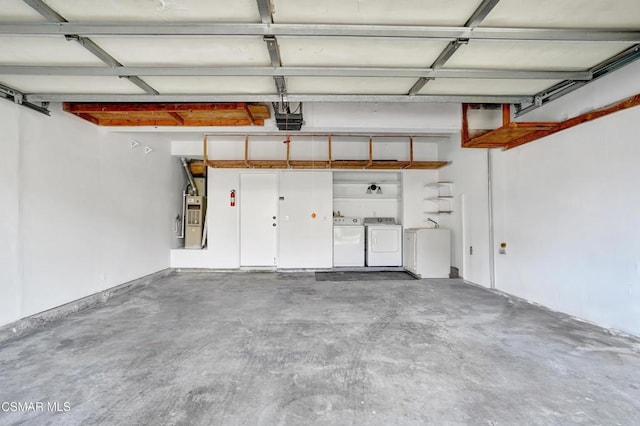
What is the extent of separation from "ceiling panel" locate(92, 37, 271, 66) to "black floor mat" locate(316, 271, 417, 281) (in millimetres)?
3887

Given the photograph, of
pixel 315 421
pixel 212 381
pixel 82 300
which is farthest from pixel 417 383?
pixel 82 300

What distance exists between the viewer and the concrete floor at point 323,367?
5.28ft

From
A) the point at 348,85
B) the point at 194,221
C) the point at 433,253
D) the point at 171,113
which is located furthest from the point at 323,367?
the point at 194,221

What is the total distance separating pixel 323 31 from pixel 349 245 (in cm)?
462

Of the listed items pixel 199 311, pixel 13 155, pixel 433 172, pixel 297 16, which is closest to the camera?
pixel 297 16

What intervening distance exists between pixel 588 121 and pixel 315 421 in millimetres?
3717

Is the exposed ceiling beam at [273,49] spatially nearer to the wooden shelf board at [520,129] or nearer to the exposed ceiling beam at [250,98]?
the exposed ceiling beam at [250,98]

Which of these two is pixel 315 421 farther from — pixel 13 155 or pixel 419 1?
pixel 13 155

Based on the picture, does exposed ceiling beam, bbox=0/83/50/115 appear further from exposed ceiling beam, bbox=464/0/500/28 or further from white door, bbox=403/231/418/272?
white door, bbox=403/231/418/272

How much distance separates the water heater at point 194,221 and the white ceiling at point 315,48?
11.3ft

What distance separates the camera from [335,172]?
641cm

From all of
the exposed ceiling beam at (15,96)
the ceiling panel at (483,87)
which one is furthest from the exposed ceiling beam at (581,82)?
the exposed ceiling beam at (15,96)

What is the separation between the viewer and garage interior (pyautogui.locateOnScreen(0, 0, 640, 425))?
175cm

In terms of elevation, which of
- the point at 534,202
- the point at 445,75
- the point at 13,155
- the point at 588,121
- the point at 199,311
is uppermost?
the point at 445,75
